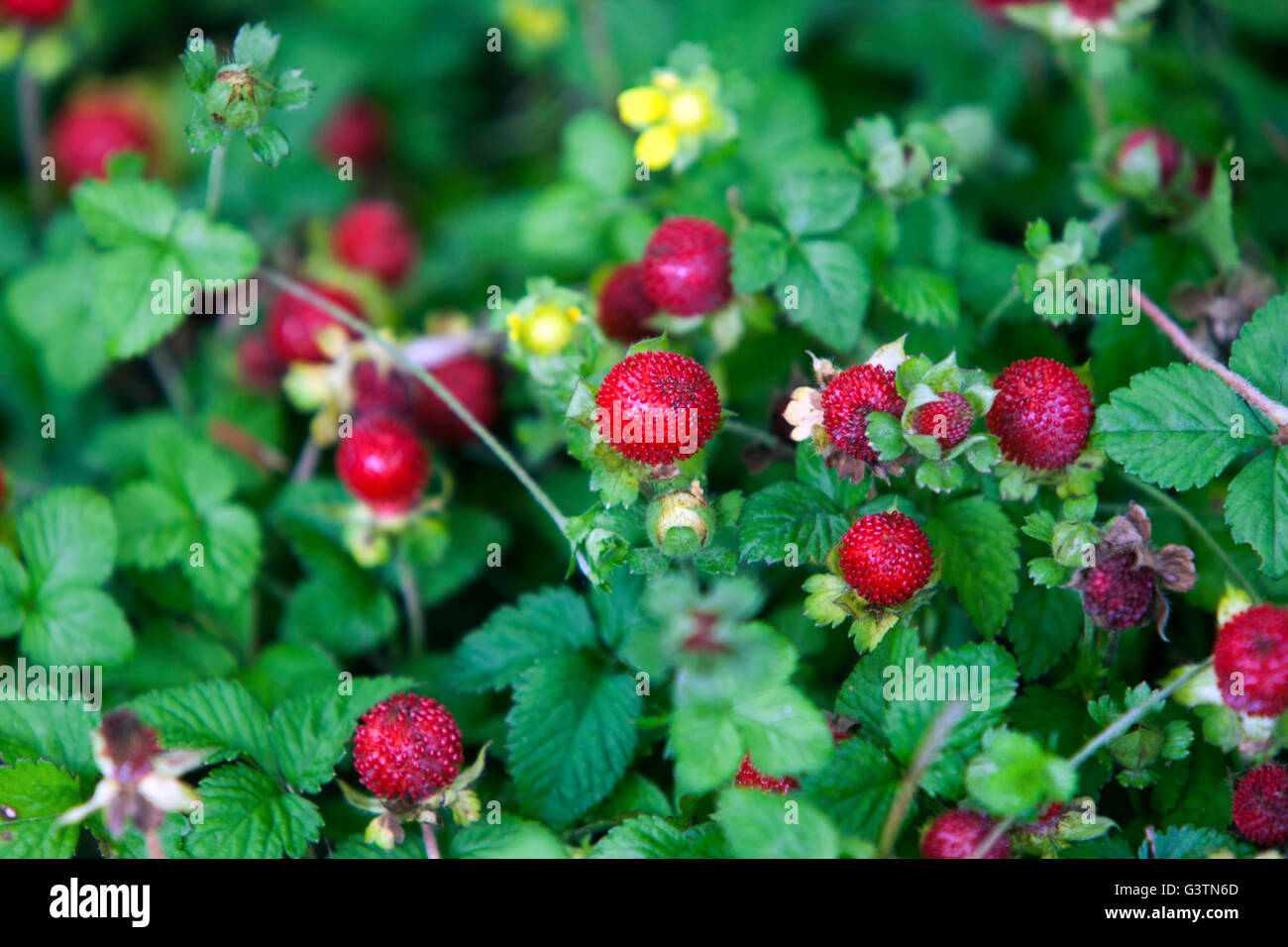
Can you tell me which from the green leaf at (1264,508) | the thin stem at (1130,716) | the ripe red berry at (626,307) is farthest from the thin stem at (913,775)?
the ripe red berry at (626,307)

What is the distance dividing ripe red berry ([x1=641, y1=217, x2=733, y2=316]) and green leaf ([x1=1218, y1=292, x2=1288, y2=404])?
620 millimetres

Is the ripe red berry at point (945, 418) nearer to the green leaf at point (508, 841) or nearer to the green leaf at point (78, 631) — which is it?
the green leaf at point (508, 841)

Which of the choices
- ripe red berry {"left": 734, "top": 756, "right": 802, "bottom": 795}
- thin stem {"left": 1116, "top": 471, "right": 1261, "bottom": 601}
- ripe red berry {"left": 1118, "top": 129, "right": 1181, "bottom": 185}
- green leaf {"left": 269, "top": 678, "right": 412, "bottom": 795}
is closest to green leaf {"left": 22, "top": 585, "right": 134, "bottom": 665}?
A: green leaf {"left": 269, "top": 678, "right": 412, "bottom": 795}

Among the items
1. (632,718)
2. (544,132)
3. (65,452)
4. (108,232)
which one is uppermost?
(544,132)

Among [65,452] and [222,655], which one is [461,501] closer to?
Answer: [222,655]

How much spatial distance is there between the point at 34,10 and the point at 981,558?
1.90 m

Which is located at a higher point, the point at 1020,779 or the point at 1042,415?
the point at 1042,415

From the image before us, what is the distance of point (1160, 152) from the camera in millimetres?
1503

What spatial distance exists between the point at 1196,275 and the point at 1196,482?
1.54 ft

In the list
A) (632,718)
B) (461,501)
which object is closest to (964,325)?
(632,718)

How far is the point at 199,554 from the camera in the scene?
145 cm

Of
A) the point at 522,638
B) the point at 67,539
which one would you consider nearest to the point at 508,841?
the point at 522,638

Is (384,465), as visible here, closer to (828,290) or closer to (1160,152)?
(828,290)

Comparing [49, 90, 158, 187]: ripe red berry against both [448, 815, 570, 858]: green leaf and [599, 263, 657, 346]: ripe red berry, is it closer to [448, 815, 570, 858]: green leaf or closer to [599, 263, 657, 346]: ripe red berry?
[599, 263, 657, 346]: ripe red berry
